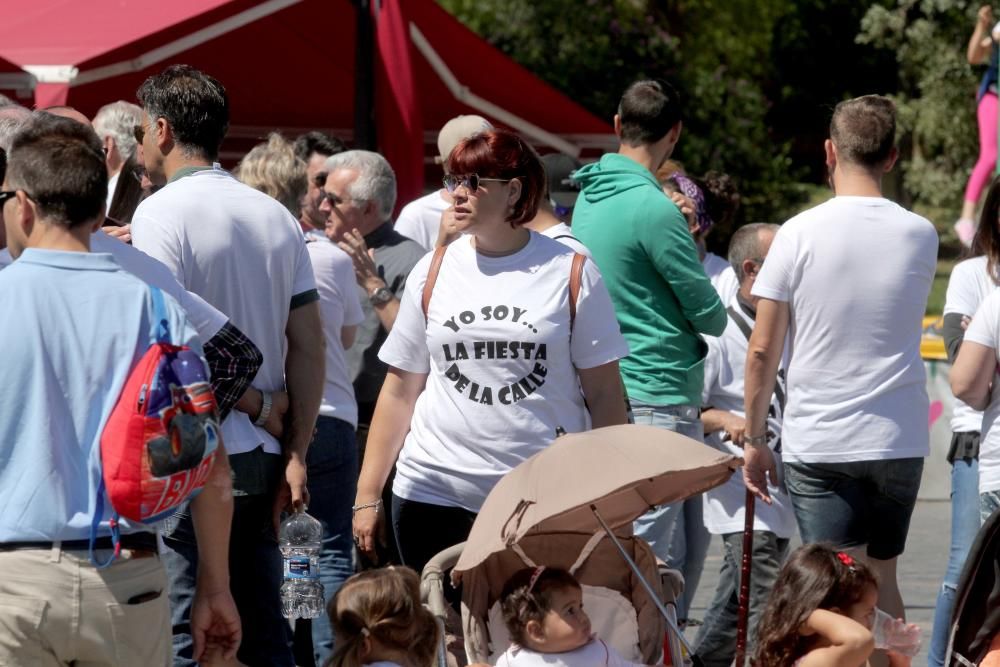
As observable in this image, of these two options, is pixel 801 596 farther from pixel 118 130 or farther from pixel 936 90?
pixel 936 90

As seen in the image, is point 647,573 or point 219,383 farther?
point 647,573

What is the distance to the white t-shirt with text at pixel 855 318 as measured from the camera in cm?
511

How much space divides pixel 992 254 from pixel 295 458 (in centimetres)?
244

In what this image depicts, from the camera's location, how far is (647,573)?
4484 mm

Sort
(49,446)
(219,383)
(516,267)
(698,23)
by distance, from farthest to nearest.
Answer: (698,23)
(516,267)
(219,383)
(49,446)

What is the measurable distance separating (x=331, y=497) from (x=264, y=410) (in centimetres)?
150

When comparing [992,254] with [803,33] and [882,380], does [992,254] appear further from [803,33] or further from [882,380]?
[803,33]

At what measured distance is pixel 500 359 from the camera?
4547 mm

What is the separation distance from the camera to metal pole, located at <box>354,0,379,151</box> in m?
9.33

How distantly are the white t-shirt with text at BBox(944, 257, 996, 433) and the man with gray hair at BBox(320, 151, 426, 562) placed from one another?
2.05m

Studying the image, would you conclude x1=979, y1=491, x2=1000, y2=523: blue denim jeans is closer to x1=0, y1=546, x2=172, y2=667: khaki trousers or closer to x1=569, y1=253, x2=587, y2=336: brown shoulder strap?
x1=569, y1=253, x2=587, y2=336: brown shoulder strap

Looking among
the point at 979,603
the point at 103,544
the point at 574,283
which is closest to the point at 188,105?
the point at 574,283

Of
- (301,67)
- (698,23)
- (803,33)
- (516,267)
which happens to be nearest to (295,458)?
(516,267)

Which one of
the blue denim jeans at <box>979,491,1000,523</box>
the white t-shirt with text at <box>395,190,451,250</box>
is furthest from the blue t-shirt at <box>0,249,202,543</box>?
the white t-shirt with text at <box>395,190,451,250</box>
